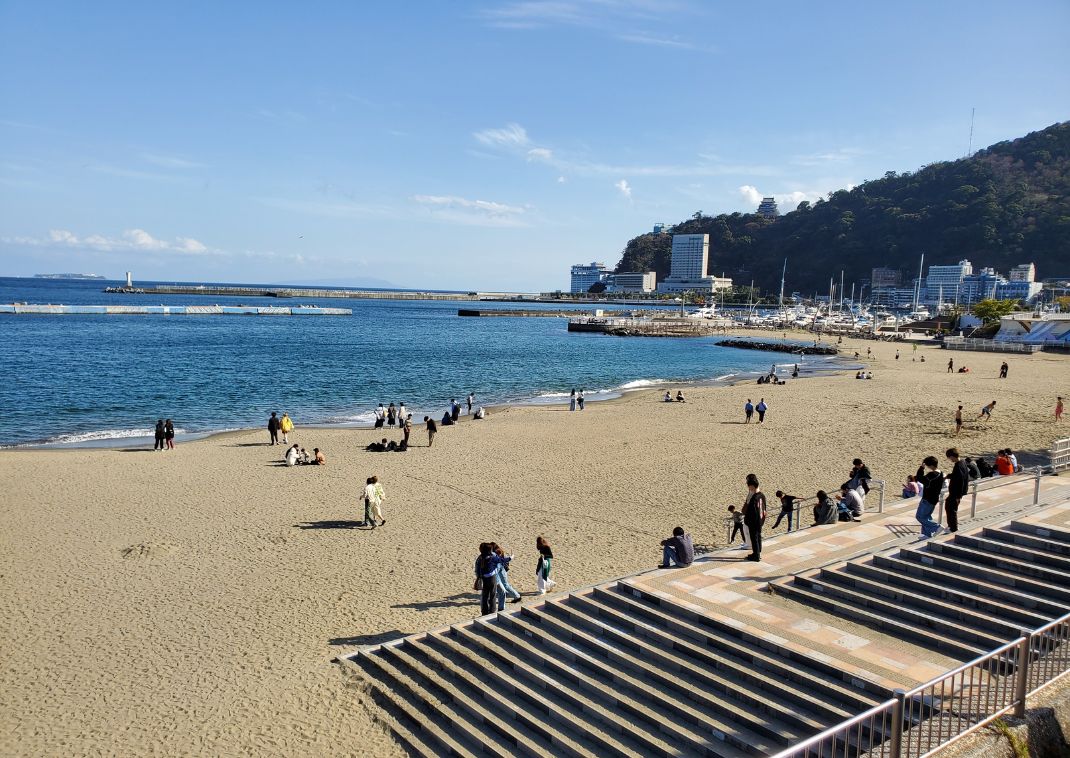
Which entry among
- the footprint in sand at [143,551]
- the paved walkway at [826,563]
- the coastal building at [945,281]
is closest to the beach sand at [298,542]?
the footprint in sand at [143,551]

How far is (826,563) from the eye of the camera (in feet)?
31.1

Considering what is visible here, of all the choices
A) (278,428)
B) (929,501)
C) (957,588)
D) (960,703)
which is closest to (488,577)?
(960,703)

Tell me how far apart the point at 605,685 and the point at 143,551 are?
995cm

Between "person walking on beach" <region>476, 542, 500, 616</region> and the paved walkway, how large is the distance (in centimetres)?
183

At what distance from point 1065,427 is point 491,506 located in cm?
2223

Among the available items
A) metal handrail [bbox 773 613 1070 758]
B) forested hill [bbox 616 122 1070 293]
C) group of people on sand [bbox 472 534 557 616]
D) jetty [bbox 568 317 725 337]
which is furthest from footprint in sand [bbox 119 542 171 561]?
forested hill [bbox 616 122 1070 293]

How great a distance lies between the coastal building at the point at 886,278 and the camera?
178m

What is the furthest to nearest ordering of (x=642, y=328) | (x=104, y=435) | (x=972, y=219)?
(x=972, y=219), (x=642, y=328), (x=104, y=435)

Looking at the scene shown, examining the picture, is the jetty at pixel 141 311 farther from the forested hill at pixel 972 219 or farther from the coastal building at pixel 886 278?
the forested hill at pixel 972 219

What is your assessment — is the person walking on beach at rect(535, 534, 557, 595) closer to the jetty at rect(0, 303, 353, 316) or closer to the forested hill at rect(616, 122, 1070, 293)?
the jetty at rect(0, 303, 353, 316)

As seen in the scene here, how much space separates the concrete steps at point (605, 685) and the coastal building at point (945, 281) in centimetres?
18028

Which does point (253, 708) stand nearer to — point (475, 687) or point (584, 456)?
point (475, 687)

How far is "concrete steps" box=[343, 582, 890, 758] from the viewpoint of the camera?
6.43 meters

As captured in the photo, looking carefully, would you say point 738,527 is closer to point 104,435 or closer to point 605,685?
point 605,685
